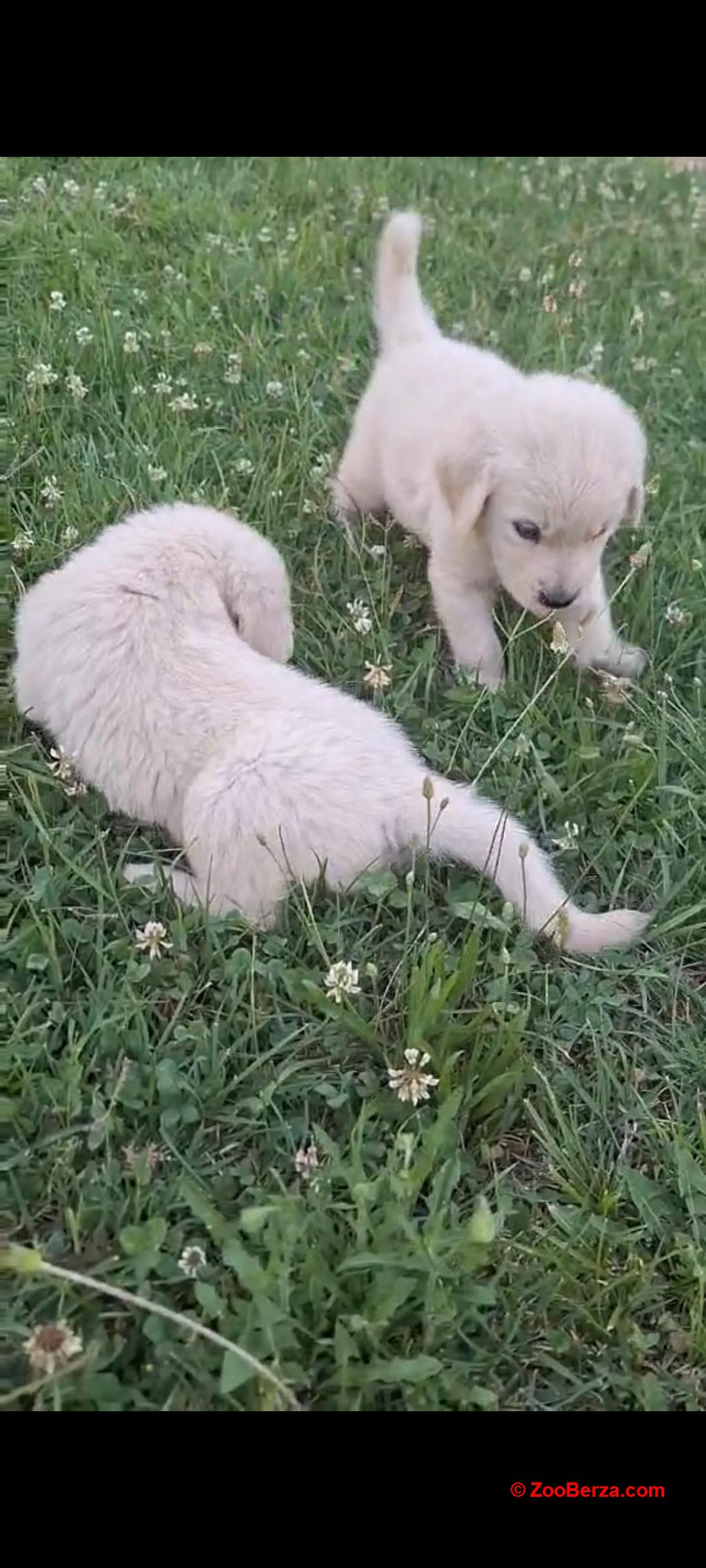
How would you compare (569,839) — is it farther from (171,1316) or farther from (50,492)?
(50,492)

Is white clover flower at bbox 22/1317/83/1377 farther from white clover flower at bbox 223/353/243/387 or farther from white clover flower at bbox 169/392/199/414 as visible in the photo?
white clover flower at bbox 223/353/243/387

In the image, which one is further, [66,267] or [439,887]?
[66,267]

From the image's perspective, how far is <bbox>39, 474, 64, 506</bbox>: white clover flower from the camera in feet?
8.41

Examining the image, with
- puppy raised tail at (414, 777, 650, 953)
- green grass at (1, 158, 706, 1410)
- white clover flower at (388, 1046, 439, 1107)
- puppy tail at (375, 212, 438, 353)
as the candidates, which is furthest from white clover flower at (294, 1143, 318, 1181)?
puppy tail at (375, 212, 438, 353)

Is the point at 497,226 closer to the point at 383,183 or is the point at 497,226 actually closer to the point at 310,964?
the point at 383,183

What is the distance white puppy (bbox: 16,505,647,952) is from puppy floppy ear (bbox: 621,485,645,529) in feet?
2.59

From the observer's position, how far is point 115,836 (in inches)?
81.8

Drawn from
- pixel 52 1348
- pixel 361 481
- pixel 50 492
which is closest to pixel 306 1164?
pixel 52 1348

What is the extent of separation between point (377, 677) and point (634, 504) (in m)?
0.78

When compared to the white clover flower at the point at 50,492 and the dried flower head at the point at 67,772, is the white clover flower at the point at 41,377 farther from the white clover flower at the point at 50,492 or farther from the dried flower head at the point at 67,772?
the dried flower head at the point at 67,772

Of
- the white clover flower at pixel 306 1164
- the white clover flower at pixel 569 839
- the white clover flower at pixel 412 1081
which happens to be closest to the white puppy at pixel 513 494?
the white clover flower at pixel 569 839

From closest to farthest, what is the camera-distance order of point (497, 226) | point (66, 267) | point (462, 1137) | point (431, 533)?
point (462, 1137), point (431, 533), point (66, 267), point (497, 226)
